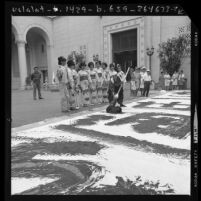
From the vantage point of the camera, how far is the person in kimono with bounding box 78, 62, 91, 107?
7.43 meters

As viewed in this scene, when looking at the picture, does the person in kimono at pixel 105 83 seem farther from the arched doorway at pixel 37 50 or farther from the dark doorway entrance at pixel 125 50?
the dark doorway entrance at pixel 125 50

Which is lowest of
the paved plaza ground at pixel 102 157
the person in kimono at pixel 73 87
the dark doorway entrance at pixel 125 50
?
the paved plaza ground at pixel 102 157

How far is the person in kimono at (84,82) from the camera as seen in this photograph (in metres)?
7.43

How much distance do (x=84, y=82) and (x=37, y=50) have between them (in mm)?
2515

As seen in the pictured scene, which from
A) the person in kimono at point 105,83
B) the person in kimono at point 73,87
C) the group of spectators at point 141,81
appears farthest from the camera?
the group of spectators at point 141,81

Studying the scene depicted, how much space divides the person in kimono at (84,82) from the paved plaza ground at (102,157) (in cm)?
232

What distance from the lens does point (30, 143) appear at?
3.78m

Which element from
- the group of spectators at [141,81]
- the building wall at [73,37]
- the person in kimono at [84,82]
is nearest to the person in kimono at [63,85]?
the person in kimono at [84,82]

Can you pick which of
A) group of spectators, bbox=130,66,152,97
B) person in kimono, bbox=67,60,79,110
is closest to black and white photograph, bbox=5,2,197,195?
person in kimono, bbox=67,60,79,110

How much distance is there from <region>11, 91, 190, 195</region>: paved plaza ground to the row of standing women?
63.6 inches

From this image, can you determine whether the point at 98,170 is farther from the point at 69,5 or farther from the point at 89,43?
the point at 89,43

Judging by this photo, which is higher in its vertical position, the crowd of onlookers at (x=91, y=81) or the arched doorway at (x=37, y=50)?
the arched doorway at (x=37, y=50)

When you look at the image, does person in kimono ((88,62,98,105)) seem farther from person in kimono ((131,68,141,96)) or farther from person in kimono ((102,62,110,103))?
person in kimono ((131,68,141,96))
